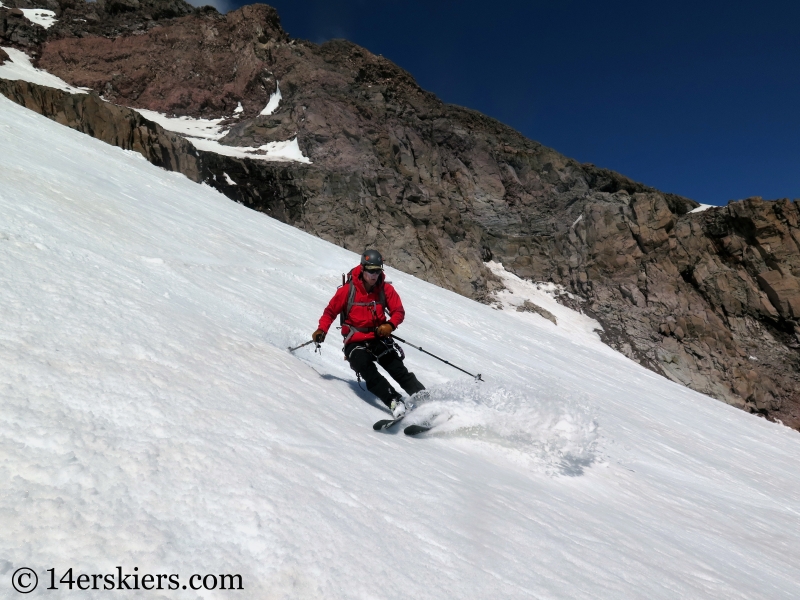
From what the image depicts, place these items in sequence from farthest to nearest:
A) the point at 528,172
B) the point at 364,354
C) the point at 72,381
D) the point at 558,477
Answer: the point at 528,172, the point at 364,354, the point at 558,477, the point at 72,381

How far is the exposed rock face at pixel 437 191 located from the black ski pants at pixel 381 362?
86.4 ft

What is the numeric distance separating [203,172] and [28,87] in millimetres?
9917

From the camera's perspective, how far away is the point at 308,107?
42156mm

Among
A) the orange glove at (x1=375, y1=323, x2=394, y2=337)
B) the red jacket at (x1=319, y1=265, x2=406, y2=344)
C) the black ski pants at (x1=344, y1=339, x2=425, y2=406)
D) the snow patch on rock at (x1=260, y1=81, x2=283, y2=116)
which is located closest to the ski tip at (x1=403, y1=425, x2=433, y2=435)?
the black ski pants at (x1=344, y1=339, x2=425, y2=406)

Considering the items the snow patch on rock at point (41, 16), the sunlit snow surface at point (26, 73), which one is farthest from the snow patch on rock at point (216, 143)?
the snow patch on rock at point (41, 16)

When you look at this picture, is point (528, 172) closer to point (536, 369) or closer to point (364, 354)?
point (536, 369)

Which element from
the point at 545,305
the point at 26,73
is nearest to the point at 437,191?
the point at 545,305

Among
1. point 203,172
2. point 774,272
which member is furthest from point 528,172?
point 203,172

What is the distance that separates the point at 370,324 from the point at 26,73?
156 ft

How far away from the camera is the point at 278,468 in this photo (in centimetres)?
228

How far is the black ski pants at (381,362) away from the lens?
4.64m

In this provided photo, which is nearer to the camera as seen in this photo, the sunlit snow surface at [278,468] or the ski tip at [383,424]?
the sunlit snow surface at [278,468]

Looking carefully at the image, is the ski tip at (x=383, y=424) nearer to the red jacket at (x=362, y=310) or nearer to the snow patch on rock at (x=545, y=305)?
the red jacket at (x=362, y=310)

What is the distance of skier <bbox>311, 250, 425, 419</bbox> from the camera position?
481cm
